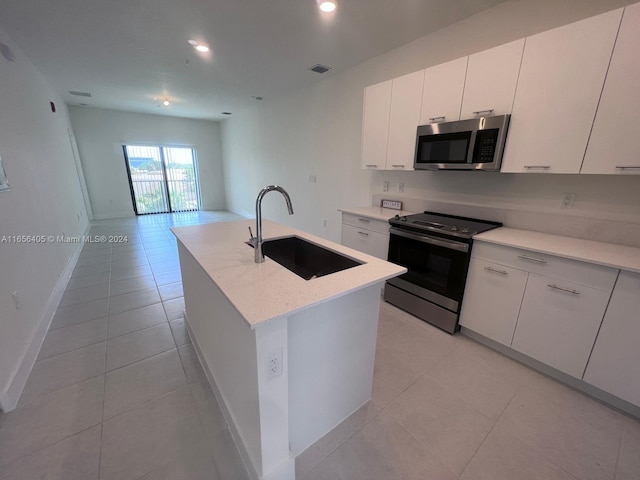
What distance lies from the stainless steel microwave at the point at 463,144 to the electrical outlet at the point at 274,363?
2.03 metres

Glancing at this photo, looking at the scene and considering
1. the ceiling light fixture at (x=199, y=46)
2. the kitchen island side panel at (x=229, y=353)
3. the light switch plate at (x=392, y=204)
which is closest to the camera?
the kitchen island side panel at (x=229, y=353)

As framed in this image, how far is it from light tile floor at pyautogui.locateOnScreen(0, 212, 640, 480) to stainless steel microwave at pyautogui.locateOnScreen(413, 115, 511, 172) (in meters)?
1.47

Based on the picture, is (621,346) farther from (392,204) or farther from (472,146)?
(392,204)

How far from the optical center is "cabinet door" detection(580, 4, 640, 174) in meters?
1.42

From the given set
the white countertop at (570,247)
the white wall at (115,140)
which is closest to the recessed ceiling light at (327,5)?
the white countertop at (570,247)

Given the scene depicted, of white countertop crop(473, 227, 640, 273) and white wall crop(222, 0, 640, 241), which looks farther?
white wall crop(222, 0, 640, 241)

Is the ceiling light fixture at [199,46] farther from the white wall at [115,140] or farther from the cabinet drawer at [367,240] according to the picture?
the white wall at [115,140]

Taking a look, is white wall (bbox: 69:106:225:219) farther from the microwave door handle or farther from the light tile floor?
the microwave door handle

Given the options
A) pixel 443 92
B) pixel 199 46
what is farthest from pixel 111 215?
pixel 443 92

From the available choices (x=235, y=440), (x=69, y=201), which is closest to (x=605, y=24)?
(x=235, y=440)

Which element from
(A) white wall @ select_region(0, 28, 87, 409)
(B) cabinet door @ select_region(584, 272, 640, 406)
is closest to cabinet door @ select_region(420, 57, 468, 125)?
(B) cabinet door @ select_region(584, 272, 640, 406)

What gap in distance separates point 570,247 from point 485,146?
2.96 ft

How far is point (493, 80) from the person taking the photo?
1.93 meters

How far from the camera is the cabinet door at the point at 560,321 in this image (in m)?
1.56
